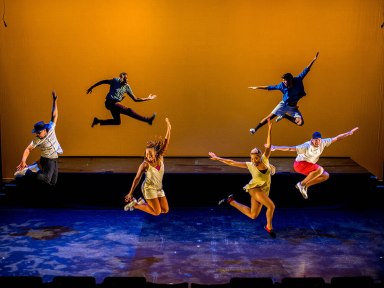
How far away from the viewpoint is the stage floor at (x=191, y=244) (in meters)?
7.28

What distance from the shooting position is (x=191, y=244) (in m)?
8.21

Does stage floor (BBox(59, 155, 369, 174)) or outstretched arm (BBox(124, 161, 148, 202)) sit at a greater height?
outstretched arm (BBox(124, 161, 148, 202))

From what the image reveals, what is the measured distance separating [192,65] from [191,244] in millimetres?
3760

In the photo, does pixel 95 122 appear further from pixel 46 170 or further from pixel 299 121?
pixel 299 121

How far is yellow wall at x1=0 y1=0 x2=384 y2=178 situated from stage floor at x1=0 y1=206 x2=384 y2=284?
1.71 meters

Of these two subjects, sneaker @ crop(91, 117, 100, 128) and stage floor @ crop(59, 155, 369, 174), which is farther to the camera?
sneaker @ crop(91, 117, 100, 128)

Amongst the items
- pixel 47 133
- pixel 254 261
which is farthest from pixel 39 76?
pixel 254 261

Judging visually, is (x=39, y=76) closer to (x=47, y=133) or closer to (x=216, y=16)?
(x=47, y=133)

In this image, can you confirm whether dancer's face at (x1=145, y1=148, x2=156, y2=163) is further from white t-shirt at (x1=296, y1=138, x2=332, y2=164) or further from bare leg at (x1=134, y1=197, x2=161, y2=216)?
white t-shirt at (x1=296, y1=138, x2=332, y2=164)

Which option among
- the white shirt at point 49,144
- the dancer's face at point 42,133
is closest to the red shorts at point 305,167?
the white shirt at point 49,144

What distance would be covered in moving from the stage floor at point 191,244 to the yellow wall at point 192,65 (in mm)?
1709

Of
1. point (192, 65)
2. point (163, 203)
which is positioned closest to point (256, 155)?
point (163, 203)

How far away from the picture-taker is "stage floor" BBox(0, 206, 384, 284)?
23.9 ft

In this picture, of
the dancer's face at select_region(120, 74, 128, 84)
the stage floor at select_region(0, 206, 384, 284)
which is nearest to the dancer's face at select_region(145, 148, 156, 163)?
the stage floor at select_region(0, 206, 384, 284)
